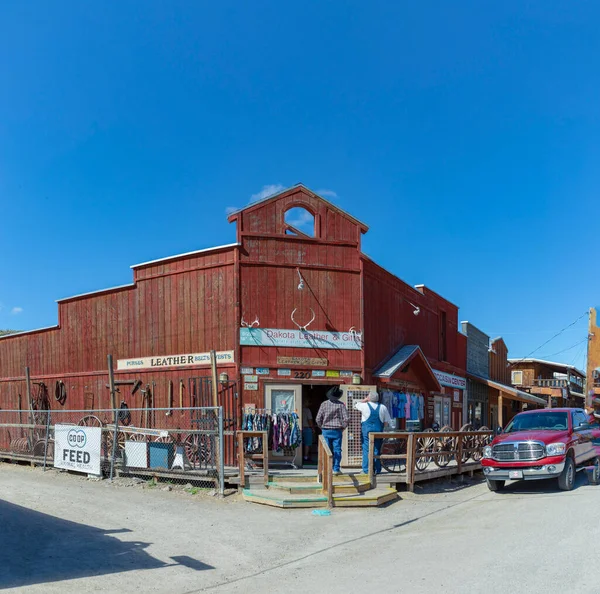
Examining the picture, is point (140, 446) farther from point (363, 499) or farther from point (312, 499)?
point (363, 499)

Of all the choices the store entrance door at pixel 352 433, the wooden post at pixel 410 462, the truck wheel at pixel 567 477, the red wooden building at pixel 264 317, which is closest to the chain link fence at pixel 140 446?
the red wooden building at pixel 264 317

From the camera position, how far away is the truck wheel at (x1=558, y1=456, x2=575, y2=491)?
12.8 m

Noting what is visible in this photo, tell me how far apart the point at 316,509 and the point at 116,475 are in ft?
18.1

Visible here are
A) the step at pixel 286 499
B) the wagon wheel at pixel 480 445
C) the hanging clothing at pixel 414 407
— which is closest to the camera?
the step at pixel 286 499

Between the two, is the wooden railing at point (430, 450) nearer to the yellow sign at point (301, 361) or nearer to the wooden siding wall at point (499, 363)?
the yellow sign at point (301, 361)

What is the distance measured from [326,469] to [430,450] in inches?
149

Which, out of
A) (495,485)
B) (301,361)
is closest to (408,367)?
(301,361)

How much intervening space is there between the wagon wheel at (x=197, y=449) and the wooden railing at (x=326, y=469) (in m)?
2.33

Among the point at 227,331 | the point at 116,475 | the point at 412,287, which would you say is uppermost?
the point at 412,287

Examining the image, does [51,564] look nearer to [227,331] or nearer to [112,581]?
[112,581]

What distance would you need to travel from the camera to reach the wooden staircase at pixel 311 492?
37.8 ft

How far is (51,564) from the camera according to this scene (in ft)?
25.3

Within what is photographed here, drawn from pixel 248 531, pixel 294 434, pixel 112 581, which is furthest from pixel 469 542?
pixel 294 434

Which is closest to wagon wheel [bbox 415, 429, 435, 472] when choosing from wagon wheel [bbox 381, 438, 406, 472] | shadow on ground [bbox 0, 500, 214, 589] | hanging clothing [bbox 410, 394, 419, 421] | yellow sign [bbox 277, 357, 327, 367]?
wagon wheel [bbox 381, 438, 406, 472]
